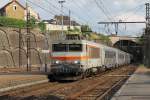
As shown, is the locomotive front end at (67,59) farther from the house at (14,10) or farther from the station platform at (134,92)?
the house at (14,10)

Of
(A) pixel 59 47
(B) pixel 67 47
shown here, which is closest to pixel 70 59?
(B) pixel 67 47

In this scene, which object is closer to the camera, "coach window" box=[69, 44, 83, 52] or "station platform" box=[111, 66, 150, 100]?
"station platform" box=[111, 66, 150, 100]

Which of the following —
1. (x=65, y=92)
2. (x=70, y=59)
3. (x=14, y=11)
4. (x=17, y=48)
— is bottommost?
(x=65, y=92)

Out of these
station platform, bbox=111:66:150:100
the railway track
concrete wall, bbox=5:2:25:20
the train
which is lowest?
the railway track

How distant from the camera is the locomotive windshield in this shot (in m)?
36.4

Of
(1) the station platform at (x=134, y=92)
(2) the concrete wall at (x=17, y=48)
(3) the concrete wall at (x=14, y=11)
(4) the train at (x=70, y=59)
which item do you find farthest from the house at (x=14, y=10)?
(1) the station platform at (x=134, y=92)

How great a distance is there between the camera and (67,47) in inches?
1438

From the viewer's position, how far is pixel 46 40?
9394cm

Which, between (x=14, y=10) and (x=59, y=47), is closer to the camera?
A: (x=59, y=47)

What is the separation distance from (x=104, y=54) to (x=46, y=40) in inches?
1718

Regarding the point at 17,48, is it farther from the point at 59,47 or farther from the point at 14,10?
the point at 14,10

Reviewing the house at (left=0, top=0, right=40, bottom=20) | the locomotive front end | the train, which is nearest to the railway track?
the locomotive front end

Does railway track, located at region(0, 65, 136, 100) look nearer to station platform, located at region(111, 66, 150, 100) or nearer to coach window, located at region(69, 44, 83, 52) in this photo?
station platform, located at region(111, 66, 150, 100)

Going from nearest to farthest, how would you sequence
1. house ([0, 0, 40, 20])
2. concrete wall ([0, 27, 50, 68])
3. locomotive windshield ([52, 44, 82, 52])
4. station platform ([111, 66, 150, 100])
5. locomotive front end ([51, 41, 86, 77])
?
station platform ([111, 66, 150, 100]) < locomotive front end ([51, 41, 86, 77]) < locomotive windshield ([52, 44, 82, 52]) < concrete wall ([0, 27, 50, 68]) < house ([0, 0, 40, 20])
